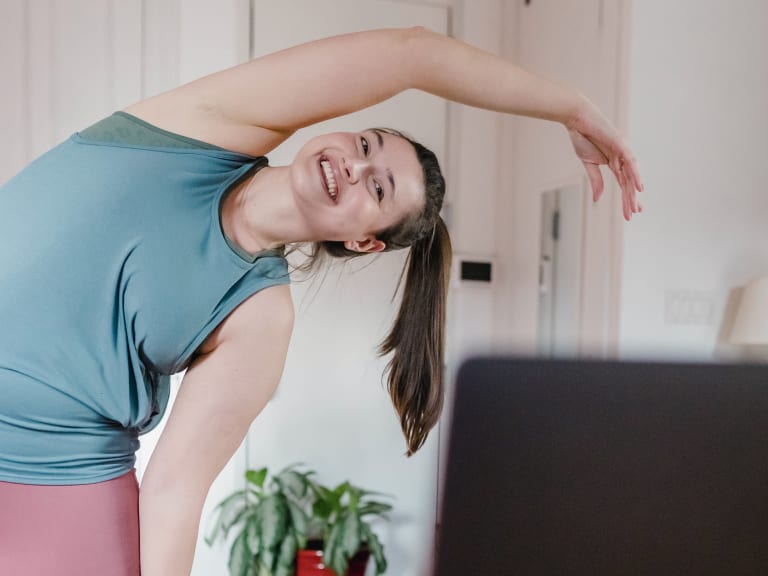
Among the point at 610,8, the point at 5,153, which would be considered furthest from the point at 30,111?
the point at 610,8

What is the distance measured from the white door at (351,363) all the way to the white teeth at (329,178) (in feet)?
3.31

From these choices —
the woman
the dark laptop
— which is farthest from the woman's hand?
the dark laptop

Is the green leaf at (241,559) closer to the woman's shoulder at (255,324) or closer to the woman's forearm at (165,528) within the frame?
the woman's forearm at (165,528)

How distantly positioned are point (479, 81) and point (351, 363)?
137 centimetres

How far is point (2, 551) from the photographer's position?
32.4 inches

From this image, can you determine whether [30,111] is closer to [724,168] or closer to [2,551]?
[2,551]

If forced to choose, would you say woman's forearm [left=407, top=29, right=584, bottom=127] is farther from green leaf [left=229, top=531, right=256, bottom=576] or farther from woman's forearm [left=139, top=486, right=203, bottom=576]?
green leaf [left=229, top=531, right=256, bottom=576]

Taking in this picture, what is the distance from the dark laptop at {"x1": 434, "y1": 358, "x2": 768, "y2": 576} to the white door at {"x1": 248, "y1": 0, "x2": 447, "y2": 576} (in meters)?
1.72

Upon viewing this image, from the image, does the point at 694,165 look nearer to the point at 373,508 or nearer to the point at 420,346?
the point at 420,346

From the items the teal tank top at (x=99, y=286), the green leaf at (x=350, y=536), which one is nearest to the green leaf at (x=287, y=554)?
the green leaf at (x=350, y=536)

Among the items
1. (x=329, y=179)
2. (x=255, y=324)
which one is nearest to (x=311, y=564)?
(x=255, y=324)

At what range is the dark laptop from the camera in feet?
0.89

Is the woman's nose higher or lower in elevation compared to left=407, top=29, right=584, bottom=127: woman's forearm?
lower

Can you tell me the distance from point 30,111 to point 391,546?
66.0 inches
